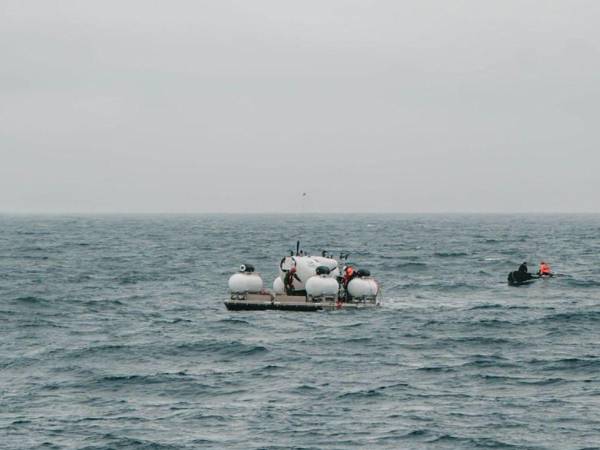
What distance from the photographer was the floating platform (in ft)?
166

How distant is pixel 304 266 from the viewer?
52.6m

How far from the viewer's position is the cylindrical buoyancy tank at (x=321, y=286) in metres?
50.6

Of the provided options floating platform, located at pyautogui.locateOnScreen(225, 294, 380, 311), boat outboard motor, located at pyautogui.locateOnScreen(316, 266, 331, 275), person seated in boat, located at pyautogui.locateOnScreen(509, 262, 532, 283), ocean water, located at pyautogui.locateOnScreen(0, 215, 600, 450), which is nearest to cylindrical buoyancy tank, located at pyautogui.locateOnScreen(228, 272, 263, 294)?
floating platform, located at pyautogui.locateOnScreen(225, 294, 380, 311)

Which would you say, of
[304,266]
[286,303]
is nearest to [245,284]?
[286,303]

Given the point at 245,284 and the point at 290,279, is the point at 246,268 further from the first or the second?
the point at 290,279

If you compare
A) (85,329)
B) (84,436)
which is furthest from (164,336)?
(84,436)

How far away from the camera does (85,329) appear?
46469 mm

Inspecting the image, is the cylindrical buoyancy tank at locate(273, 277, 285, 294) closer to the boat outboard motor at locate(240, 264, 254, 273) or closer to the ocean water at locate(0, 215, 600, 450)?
the boat outboard motor at locate(240, 264, 254, 273)

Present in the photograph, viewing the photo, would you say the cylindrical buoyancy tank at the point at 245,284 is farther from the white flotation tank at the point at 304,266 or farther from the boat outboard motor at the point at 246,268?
the white flotation tank at the point at 304,266

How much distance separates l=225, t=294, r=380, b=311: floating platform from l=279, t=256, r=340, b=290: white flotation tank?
1141 millimetres

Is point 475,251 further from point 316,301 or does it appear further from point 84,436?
point 84,436

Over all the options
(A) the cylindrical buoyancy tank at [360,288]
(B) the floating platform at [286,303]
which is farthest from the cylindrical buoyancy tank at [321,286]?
(A) the cylindrical buoyancy tank at [360,288]

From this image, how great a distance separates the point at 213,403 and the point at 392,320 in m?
20.1

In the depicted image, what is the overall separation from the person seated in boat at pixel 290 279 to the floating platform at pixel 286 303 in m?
0.94
